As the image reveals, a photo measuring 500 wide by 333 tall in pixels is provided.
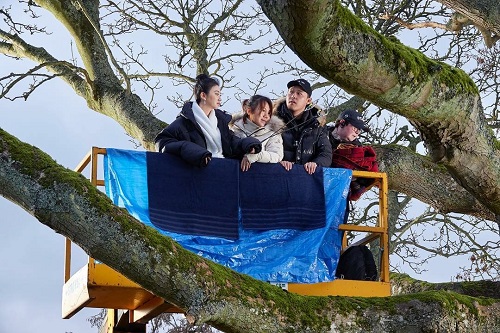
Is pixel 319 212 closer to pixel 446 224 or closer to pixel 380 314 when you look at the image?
→ pixel 380 314

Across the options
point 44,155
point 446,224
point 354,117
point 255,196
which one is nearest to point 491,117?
point 446,224

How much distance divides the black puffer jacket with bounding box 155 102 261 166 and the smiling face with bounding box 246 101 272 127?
0.21 meters

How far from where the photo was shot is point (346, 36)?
7602mm

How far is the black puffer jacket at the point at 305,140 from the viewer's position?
30.5 ft

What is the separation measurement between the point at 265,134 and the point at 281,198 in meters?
0.55

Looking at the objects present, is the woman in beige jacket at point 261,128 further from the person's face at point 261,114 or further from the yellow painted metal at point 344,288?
the yellow painted metal at point 344,288

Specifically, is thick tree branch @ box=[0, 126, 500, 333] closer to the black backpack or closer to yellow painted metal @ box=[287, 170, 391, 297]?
yellow painted metal @ box=[287, 170, 391, 297]

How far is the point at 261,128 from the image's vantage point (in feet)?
29.8

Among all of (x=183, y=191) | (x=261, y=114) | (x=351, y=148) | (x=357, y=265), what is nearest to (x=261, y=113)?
(x=261, y=114)

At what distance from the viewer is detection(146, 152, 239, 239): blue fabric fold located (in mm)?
8859

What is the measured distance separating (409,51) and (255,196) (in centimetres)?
180

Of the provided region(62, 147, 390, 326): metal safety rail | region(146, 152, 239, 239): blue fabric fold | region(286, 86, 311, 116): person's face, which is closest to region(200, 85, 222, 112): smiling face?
region(146, 152, 239, 239): blue fabric fold

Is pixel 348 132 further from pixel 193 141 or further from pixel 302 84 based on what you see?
pixel 193 141

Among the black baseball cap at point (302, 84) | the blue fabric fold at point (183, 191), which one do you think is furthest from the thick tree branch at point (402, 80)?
the blue fabric fold at point (183, 191)
